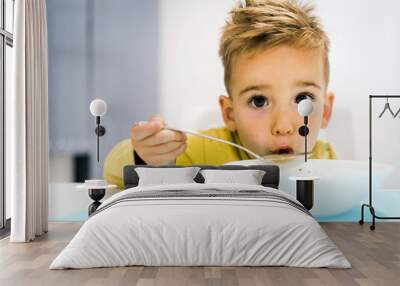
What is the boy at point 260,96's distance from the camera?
718 centimetres

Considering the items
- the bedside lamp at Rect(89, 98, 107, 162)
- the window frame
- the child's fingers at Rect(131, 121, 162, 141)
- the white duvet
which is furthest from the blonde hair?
the white duvet

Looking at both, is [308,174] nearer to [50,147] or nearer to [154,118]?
[154,118]

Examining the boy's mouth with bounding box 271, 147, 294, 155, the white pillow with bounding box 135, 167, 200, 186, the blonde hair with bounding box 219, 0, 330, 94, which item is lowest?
the white pillow with bounding box 135, 167, 200, 186

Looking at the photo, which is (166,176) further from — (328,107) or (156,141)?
(328,107)

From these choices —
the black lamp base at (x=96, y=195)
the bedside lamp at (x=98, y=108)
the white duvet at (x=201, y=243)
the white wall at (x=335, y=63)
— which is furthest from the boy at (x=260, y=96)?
the white duvet at (x=201, y=243)

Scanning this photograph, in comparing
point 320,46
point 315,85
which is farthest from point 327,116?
point 320,46

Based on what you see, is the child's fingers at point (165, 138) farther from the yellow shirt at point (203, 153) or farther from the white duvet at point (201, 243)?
the white duvet at point (201, 243)

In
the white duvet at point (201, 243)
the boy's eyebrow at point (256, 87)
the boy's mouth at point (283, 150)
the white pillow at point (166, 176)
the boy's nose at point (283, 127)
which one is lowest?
the white duvet at point (201, 243)

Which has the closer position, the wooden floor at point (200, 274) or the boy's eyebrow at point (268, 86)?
the wooden floor at point (200, 274)

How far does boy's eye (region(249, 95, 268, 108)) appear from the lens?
23.6ft

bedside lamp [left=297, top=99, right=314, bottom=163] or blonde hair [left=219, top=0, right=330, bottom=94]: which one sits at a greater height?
blonde hair [left=219, top=0, right=330, bottom=94]

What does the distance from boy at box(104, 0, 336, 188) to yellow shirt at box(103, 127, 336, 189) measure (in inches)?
0.5

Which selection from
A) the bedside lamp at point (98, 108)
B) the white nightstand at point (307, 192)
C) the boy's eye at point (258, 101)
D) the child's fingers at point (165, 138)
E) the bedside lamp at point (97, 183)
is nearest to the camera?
the bedside lamp at point (97, 183)

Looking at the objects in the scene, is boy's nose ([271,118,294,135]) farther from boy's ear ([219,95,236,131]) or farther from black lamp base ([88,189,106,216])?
black lamp base ([88,189,106,216])
